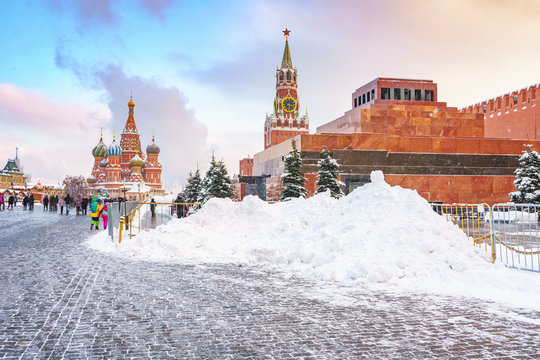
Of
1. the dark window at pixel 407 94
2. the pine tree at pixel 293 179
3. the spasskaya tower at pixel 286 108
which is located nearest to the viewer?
the pine tree at pixel 293 179

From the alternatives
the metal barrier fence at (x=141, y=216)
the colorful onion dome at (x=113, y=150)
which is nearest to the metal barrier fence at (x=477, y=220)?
the metal barrier fence at (x=141, y=216)

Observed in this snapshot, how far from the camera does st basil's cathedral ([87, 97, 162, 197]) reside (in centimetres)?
8525

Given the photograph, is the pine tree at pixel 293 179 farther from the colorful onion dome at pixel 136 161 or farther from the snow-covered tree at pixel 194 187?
the colorful onion dome at pixel 136 161

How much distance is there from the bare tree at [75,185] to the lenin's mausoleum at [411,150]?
241 feet

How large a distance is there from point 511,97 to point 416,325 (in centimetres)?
4507

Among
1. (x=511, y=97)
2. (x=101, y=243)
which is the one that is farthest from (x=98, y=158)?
(x=101, y=243)

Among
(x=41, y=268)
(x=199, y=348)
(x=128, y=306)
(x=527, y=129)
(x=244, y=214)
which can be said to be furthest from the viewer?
(x=527, y=129)

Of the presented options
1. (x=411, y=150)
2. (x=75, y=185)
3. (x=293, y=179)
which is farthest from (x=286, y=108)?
(x=293, y=179)

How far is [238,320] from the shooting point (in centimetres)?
524

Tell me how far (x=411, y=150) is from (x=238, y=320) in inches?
972

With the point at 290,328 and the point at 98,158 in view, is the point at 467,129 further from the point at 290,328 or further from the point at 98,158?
the point at 98,158

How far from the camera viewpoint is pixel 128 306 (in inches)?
232

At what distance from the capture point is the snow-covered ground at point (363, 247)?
24.7 ft

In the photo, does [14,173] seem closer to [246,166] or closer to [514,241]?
[246,166]
